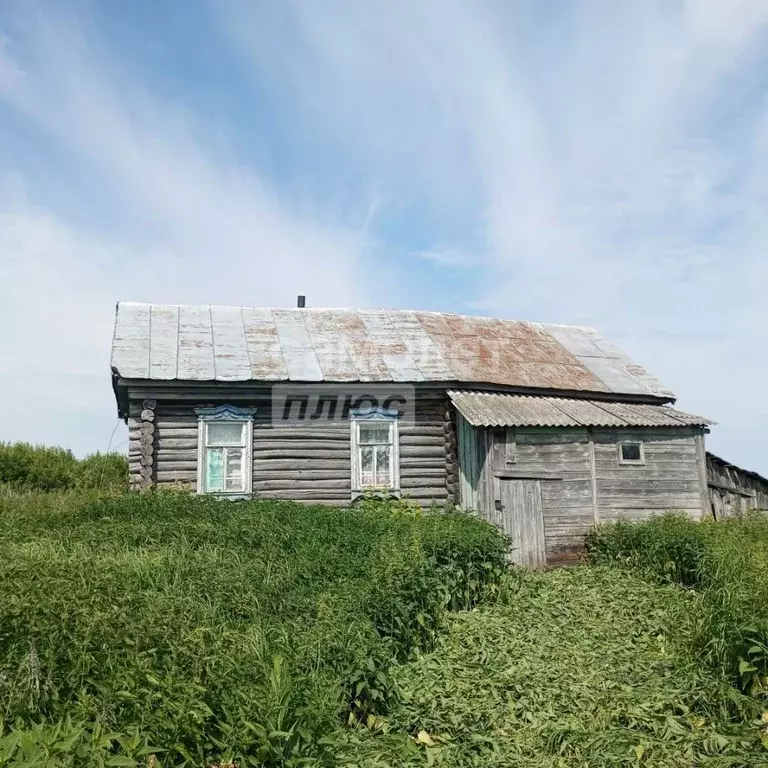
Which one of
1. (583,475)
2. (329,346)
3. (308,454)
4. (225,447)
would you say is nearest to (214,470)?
(225,447)

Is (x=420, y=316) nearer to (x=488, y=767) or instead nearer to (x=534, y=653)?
(x=534, y=653)

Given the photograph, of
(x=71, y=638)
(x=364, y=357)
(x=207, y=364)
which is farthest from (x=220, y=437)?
(x=71, y=638)

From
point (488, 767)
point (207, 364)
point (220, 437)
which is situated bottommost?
point (488, 767)

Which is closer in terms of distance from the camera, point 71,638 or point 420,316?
point 71,638

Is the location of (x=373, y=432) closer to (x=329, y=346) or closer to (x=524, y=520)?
(x=329, y=346)

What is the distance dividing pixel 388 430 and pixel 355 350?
6.31 feet

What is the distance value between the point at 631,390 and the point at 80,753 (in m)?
14.5

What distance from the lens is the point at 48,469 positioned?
20234 mm

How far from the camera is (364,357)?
15.1 m

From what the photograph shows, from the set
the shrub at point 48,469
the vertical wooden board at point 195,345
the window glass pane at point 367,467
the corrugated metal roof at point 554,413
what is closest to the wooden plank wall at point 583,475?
the corrugated metal roof at point 554,413

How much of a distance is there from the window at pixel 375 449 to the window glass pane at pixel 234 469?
2.13m

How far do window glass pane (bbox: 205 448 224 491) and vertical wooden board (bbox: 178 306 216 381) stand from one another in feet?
4.68

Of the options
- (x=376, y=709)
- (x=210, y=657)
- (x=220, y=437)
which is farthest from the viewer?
(x=220, y=437)

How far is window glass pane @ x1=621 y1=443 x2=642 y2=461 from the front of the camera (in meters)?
14.0
